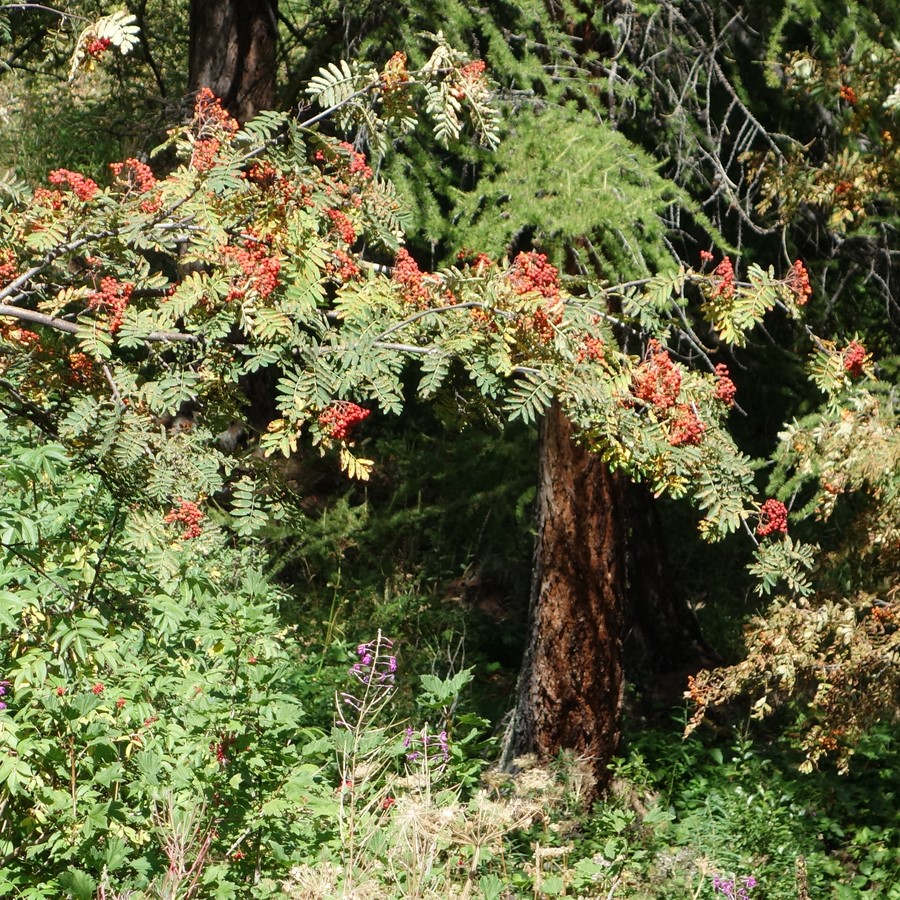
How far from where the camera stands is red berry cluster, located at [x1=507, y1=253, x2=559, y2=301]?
12.9 feet

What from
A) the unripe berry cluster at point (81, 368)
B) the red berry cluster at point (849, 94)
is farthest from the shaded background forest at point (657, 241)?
the unripe berry cluster at point (81, 368)

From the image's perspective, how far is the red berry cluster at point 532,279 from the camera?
12.9ft

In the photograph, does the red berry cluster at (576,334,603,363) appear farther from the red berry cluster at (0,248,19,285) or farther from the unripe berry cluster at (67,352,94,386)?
the red berry cluster at (0,248,19,285)

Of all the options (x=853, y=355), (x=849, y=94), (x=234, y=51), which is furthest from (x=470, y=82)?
(x=234, y=51)

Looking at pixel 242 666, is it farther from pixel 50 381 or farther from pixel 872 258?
pixel 872 258

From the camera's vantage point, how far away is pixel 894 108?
5.18 m

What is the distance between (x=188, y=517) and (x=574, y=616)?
3.45 meters

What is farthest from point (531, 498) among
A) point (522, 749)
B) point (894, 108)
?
point (894, 108)

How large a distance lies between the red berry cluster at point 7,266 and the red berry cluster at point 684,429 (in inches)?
83.3

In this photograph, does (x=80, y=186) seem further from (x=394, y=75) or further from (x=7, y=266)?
(x=394, y=75)

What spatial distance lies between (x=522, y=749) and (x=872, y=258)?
322 cm

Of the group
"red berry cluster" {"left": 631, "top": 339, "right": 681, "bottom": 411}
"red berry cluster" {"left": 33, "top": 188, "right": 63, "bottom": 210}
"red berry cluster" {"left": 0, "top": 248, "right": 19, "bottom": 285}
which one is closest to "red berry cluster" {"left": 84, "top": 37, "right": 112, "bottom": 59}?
"red berry cluster" {"left": 33, "top": 188, "right": 63, "bottom": 210}

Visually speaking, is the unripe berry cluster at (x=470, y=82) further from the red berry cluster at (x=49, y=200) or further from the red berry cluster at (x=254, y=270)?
the red berry cluster at (x=49, y=200)

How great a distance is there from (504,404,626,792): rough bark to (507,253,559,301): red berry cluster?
7.92 feet
